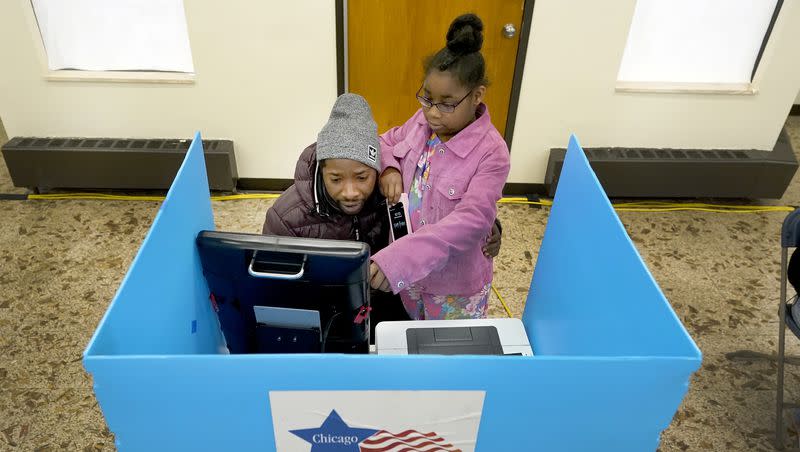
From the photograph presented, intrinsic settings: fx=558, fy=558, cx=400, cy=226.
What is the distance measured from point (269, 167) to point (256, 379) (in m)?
2.70

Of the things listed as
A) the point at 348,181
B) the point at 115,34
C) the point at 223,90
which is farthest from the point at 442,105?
the point at 115,34

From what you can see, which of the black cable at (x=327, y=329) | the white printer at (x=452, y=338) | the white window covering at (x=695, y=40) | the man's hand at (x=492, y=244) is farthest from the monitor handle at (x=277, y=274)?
the white window covering at (x=695, y=40)

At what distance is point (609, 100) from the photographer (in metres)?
3.22

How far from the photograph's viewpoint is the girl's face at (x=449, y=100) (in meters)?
1.38

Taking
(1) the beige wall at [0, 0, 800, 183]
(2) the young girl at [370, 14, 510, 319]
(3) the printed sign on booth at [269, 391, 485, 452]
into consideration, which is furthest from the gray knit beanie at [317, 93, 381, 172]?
(1) the beige wall at [0, 0, 800, 183]

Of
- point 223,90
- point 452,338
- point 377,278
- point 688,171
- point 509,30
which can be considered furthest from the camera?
point 688,171

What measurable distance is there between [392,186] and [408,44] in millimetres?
1846

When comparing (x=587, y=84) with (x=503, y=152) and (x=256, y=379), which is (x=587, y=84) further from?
(x=256, y=379)

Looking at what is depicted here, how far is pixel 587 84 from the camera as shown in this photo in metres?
3.15

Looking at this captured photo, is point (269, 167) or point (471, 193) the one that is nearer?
point (471, 193)

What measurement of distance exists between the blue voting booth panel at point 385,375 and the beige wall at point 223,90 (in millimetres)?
2018

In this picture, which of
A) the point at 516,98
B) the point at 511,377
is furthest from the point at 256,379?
the point at 516,98

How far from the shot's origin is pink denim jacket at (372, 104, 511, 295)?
1.28 m

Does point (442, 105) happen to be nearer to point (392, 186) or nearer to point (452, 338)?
point (392, 186)
